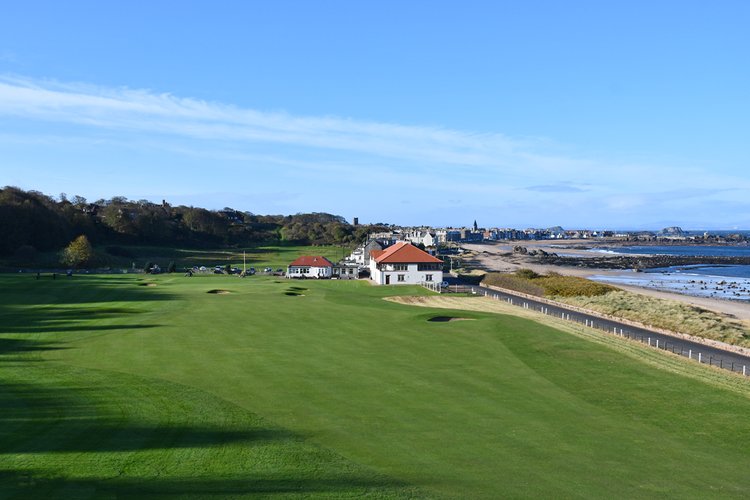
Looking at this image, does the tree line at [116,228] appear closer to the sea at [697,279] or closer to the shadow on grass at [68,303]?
the shadow on grass at [68,303]

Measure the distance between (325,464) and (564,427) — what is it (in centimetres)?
886

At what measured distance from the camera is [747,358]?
35406 mm

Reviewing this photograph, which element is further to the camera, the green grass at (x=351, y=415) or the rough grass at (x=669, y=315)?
the rough grass at (x=669, y=315)

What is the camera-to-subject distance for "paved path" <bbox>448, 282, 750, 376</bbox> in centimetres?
3409

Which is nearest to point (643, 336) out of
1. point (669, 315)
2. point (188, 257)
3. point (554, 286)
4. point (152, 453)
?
point (669, 315)

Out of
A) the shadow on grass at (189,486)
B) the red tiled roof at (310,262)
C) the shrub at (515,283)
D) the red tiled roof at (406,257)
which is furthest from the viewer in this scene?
the red tiled roof at (310,262)

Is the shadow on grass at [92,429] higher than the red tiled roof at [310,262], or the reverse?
the red tiled roof at [310,262]

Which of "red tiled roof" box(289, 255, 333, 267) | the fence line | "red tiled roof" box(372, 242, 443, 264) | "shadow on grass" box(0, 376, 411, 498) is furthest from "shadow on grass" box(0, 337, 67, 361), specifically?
"red tiled roof" box(289, 255, 333, 267)

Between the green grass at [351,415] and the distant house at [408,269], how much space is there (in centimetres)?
3619

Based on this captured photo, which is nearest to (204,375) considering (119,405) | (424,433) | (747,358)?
(119,405)

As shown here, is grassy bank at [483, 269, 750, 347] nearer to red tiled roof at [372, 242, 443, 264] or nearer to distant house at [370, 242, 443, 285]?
distant house at [370, 242, 443, 285]

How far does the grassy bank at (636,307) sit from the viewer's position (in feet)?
143

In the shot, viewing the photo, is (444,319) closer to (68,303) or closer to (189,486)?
(68,303)

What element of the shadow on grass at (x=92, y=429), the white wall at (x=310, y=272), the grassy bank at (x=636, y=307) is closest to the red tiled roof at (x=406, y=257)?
the grassy bank at (x=636, y=307)
